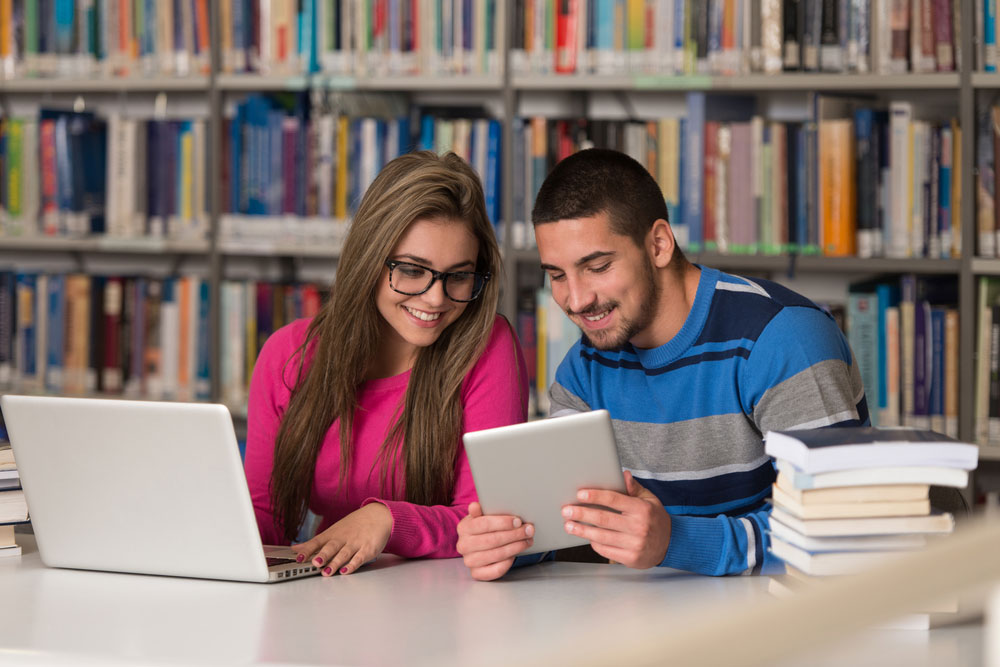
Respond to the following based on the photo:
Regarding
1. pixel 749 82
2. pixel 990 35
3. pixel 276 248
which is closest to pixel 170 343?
pixel 276 248

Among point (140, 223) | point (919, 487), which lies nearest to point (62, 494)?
point (919, 487)

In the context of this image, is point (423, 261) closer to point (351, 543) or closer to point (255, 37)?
point (351, 543)

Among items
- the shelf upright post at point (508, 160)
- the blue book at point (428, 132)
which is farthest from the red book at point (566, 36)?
the blue book at point (428, 132)

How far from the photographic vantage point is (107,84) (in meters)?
2.85

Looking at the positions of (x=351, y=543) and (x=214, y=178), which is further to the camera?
(x=214, y=178)

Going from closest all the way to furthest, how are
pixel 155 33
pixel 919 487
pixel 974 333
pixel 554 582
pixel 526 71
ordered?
pixel 919 487, pixel 554 582, pixel 974 333, pixel 526 71, pixel 155 33

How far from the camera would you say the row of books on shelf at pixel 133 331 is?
283cm

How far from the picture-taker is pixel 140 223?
2.89 metres

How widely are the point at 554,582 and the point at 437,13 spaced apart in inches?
69.9

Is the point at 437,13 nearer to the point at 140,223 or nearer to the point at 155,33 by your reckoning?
the point at 155,33

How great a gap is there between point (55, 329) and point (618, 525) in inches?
88.8

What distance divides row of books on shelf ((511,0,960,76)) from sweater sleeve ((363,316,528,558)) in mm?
1081

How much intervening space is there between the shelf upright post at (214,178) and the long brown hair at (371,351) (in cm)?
126

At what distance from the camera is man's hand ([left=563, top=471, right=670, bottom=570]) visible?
1.18 m
